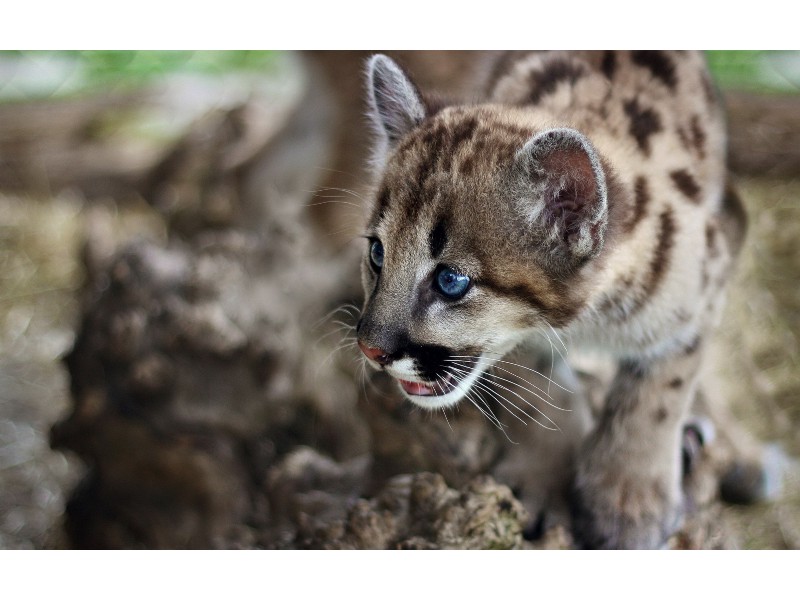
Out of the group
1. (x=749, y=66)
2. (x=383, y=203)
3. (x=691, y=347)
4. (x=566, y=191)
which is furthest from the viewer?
(x=749, y=66)

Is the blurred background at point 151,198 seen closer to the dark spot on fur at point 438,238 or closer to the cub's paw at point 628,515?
the cub's paw at point 628,515

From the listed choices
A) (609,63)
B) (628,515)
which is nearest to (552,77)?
(609,63)

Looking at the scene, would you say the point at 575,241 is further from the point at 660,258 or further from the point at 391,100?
the point at 391,100

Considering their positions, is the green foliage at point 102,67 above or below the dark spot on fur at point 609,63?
below

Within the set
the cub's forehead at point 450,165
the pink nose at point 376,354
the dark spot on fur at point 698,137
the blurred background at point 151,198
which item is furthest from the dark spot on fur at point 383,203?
the dark spot on fur at point 698,137

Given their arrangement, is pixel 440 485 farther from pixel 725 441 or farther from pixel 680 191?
pixel 680 191

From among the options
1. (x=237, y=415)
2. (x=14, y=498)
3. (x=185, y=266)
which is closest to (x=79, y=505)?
(x=14, y=498)
